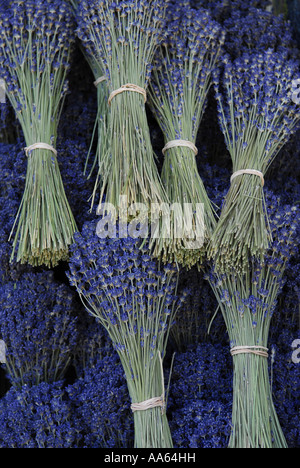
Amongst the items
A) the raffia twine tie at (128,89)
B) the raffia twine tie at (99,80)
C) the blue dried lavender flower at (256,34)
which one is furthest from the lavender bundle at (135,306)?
the blue dried lavender flower at (256,34)

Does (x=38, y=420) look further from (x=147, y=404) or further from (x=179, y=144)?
(x=179, y=144)

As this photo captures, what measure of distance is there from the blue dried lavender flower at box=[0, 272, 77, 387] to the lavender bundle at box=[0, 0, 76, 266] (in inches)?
3.6

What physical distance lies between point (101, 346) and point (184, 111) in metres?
0.68

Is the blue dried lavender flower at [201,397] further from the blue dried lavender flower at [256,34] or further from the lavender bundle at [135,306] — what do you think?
the blue dried lavender flower at [256,34]

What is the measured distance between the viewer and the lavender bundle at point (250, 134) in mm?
1681

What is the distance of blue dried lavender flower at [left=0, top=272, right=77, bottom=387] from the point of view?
180 cm

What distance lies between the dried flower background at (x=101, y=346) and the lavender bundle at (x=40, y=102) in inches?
3.8

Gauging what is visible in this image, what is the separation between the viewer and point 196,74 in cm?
191

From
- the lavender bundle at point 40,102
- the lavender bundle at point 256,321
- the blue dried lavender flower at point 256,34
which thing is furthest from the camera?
the blue dried lavender flower at point 256,34

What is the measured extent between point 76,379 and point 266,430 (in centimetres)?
55

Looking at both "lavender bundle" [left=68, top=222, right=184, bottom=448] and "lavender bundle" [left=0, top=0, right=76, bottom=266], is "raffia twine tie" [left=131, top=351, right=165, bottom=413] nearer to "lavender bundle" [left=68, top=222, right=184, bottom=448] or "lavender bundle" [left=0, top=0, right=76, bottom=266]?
"lavender bundle" [left=68, top=222, right=184, bottom=448]

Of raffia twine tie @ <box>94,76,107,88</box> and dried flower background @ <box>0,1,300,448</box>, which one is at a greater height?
raffia twine tie @ <box>94,76,107,88</box>

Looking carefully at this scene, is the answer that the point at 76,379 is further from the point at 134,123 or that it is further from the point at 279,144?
the point at 279,144

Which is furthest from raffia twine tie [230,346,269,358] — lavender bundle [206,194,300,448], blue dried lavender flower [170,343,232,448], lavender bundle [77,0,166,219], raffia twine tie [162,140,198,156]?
raffia twine tie [162,140,198,156]
